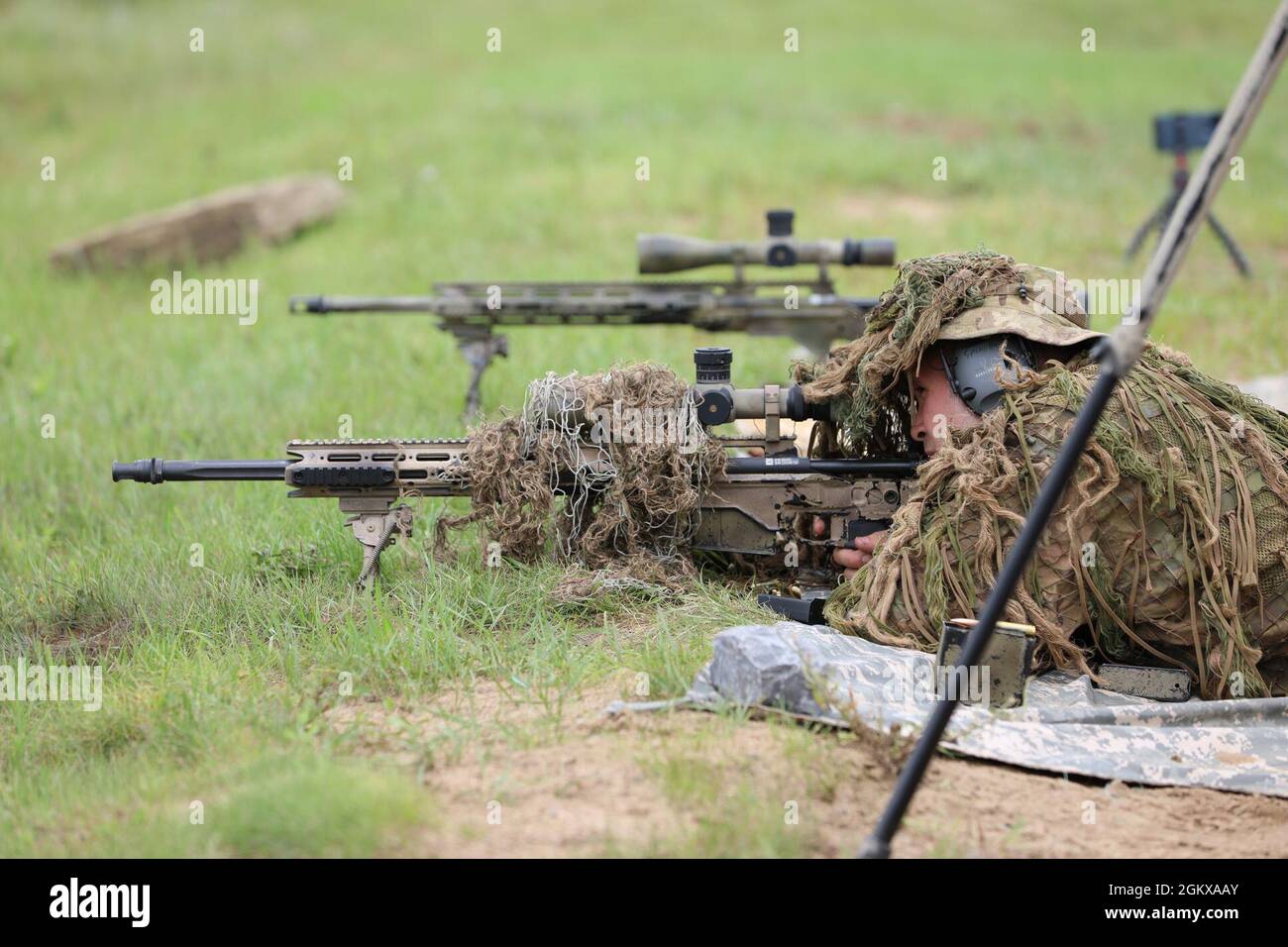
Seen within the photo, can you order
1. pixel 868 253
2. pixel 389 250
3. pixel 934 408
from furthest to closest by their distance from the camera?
pixel 389 250 → pixel 868 253 → pixel 934 408

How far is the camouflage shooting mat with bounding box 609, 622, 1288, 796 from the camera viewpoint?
429cm

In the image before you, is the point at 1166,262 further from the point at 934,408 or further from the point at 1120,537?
the point at 934,408

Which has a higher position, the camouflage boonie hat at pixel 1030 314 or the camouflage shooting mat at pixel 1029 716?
the camouflage boonie hat at pixel 1030 314

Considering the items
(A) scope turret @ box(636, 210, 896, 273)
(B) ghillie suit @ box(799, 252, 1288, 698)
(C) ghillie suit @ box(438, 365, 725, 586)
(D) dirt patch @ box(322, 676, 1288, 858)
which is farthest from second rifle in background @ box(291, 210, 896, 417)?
(D) dirt patch @ box(322, 676, 1288, 858)

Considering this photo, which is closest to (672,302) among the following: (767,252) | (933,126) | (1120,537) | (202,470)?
(767,252)

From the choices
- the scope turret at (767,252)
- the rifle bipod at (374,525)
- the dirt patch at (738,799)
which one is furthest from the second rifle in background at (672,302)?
the dirt patch at (738,799)

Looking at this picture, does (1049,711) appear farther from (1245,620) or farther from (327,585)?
(327,585)

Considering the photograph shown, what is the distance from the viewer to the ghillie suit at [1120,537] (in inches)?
191

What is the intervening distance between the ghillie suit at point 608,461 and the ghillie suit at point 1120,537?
87 centimetres

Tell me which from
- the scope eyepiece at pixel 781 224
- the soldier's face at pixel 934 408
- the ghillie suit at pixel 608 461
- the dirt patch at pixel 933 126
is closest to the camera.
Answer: the soldier's face at pixel 934 408

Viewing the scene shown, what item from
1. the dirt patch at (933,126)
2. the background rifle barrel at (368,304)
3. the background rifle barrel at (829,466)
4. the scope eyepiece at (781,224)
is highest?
the dirt patch at (933,126)

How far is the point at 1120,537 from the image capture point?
4.92m

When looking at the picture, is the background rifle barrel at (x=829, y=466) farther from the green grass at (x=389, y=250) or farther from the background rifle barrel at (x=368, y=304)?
the background rifle barrel at (x=368, y=304)

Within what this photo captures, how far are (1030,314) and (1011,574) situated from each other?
2.21 meters
